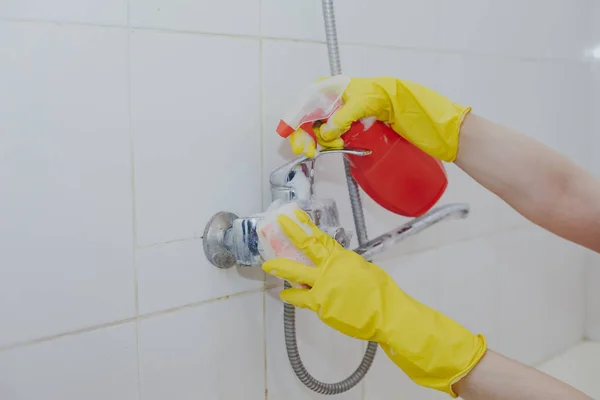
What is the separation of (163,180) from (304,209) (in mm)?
192

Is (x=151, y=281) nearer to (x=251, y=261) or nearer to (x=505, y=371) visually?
(x=251, y=261)

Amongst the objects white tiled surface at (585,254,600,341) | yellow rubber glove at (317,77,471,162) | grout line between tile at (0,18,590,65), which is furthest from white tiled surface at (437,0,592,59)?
white tiled surface at (585,254,600,341)

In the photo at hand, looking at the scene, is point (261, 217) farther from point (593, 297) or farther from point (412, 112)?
point (593, 297)

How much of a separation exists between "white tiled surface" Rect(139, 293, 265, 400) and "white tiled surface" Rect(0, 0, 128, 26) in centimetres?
38

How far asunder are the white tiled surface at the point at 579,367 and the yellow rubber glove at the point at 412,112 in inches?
40.0

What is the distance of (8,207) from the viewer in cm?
67

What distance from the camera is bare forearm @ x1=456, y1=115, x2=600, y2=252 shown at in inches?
33.4

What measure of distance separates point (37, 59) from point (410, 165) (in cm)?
51

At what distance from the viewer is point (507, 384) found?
0.75m

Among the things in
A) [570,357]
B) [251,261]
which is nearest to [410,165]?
[251,261]

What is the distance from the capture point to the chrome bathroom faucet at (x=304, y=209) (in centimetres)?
81

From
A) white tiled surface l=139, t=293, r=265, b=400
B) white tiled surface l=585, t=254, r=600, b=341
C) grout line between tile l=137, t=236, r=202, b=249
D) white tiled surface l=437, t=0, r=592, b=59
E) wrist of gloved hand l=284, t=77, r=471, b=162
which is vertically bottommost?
white tiled surface l=585, t=254, r=600, b=341

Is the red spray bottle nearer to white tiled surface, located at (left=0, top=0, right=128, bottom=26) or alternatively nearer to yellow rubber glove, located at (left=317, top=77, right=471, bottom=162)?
yellow rubber glove, located at (left=317, top=77, right=471, bottom=162)

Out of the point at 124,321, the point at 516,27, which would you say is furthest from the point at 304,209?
the point at 516,27
